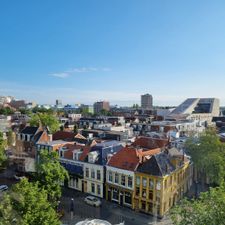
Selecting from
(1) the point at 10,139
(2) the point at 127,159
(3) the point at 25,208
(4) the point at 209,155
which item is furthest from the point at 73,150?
(1) the point at 10,139

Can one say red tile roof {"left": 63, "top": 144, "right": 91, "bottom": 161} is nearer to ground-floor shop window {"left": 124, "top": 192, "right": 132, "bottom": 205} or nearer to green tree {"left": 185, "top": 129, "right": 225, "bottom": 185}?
ground-floor shop window {"left": 124, "top": 192, "right": 132, "bottom": 205}

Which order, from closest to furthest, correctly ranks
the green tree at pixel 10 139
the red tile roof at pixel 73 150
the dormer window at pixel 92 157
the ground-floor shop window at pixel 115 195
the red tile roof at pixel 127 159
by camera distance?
the red tile roof at pixel 127 159 → the ground-floor shop window at pixel 115 195 → the dormer window at pixel 92 157 → the red tile roof at pixel 73 150 → the green tree at pixel 10 139

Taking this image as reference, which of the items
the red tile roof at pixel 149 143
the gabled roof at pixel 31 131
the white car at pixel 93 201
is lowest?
the white car at pixel 93 201

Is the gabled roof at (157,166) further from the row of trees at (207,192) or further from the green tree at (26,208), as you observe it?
the green tree at (26,208)

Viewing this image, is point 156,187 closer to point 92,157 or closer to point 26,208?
point 92,157

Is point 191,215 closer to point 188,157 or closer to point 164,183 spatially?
point 164,183

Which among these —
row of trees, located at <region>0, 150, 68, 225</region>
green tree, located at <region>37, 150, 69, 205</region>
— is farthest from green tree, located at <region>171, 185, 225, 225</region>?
green tree, located at <region>37, 150, 69, 205</region>

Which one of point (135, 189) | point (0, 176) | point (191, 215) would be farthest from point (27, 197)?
point (0, 176)

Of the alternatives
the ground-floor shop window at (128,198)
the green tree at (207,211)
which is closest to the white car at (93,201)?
the ground-floor shop window at (128,198)
